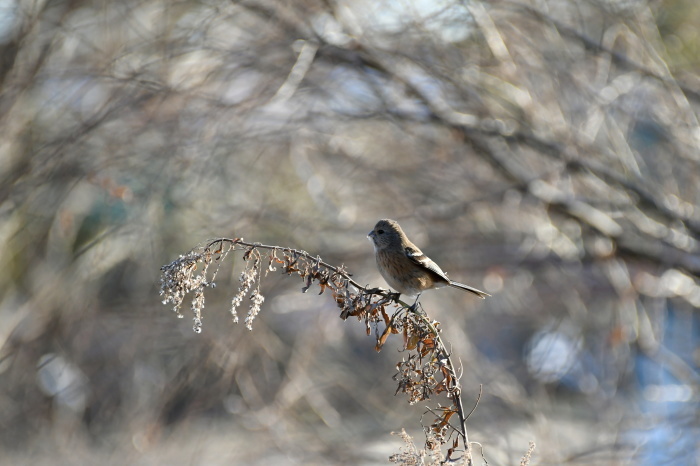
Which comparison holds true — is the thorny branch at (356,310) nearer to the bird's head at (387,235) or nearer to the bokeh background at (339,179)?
the bird's head at (387,235)

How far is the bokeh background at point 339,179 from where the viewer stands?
6.00 m

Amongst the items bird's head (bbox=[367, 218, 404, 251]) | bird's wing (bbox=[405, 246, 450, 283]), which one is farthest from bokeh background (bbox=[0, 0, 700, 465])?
bird's wing (bbox=[405, 246, 450, 283])

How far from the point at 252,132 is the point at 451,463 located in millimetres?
4784

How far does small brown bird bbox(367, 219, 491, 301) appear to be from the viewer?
3875 millimetres

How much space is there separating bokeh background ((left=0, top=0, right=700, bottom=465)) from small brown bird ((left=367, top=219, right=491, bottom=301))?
208cm

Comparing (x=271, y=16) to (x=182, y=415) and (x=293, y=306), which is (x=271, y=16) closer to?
(x=293, y=306)

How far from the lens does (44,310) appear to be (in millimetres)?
6617

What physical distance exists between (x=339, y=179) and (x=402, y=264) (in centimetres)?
288

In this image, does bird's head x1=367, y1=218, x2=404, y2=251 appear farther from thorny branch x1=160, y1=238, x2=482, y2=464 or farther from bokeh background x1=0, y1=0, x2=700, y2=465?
bokeh background x1=0, y1=0, x2=700, y2=465

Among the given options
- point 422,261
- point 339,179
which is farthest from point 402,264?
point 339,179

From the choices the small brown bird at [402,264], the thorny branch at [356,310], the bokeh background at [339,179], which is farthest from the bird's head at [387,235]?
the bokeh background at [339,179]

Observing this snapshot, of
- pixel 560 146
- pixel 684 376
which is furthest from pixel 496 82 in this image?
pixel 684 376

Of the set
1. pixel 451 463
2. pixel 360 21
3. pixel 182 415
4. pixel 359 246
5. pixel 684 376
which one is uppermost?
pixel 451 463

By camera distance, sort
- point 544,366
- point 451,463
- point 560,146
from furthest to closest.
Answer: point 544,366 < point 560,146 < point 451,463
